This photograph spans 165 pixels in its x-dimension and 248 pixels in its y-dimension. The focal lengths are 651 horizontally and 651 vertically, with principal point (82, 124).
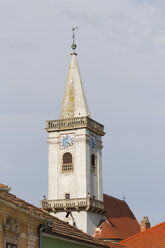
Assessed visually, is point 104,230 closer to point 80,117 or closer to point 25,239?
point 80,117

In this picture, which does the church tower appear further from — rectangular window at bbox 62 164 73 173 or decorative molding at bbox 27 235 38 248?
decorative molding at bbox 27 235 38 248

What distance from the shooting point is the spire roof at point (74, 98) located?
79.3 meters

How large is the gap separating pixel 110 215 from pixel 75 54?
69.6 ft

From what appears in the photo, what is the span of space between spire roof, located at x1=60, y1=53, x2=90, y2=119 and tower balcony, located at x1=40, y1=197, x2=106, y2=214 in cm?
1058

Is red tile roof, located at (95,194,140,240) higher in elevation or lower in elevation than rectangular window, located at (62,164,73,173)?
lower

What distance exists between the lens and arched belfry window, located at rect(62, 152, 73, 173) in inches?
3041

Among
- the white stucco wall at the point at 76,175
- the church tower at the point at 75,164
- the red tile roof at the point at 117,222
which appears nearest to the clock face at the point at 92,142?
the church tower at the point at 75,164

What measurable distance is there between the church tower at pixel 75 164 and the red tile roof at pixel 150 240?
4130 centimetres

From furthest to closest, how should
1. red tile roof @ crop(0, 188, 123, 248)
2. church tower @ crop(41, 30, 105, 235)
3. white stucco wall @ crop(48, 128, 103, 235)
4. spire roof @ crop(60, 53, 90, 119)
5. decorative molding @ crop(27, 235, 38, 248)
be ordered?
spire roof @ crop(60, 53, 90, 119) → white stucco wall @ crop(48, 128, 103, 235) → church tower @ crop(41, 30, 105, 235) → red tile roof @ crop(0, 188, 123, 248) → decorative molding @ crop(27, 235, 38, 248)

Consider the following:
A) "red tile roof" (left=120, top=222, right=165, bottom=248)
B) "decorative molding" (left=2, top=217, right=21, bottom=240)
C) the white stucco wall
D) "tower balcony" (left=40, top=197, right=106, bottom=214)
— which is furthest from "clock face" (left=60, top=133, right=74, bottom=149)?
"decorative molding" (left=2, top=217, right=21, bottom=240)

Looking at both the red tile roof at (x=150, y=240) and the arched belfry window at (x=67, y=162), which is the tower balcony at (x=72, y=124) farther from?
the red tile roof at (x=150, y=240)

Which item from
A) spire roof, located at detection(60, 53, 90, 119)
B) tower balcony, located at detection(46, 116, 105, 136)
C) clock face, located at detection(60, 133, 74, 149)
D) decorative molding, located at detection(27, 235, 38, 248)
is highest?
spire roof, located at detection(60, 53, 90, 119)

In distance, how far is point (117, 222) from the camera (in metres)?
83.1

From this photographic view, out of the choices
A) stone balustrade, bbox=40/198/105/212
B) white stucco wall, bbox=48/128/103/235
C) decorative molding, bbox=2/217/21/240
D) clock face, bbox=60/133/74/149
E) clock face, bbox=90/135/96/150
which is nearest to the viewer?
decorative molding, bbox=2/217/21/240
